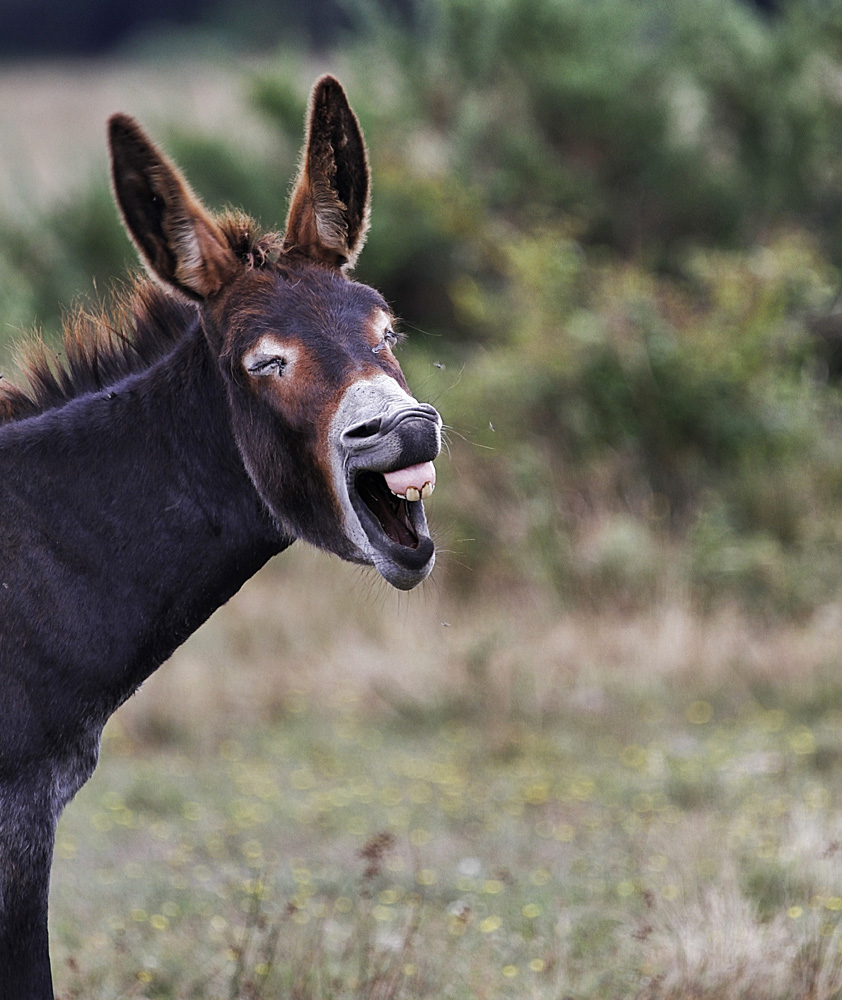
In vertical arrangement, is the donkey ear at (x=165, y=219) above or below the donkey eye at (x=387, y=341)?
above

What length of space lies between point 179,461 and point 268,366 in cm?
37

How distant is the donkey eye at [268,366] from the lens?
2.98 m

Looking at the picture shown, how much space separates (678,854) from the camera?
17.5ft

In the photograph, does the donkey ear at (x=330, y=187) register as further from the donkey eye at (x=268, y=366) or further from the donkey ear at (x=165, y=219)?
the donkey eye at (x=268, y=366)

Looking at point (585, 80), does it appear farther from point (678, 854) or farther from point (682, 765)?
point (678, 854)

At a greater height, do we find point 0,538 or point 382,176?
point 0,538

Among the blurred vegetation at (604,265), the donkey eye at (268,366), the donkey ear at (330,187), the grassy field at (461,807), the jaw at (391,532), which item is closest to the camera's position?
the jaw at (391,532)

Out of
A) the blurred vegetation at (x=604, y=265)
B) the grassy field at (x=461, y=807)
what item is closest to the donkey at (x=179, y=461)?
the grassy field at (x=461, y=807)

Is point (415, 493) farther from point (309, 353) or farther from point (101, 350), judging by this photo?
point (101, 350)

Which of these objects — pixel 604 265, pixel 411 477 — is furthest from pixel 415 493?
pixel 604 265

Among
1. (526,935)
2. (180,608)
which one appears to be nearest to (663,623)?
(526,935)

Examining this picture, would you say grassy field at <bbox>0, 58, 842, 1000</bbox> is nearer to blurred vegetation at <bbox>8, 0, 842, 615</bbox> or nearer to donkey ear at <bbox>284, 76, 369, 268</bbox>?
blurred vegetation at <bbox>8, 0, 842, 615</bbox>

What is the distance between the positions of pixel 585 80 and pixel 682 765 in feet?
27.2

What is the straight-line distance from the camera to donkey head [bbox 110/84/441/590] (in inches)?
110
